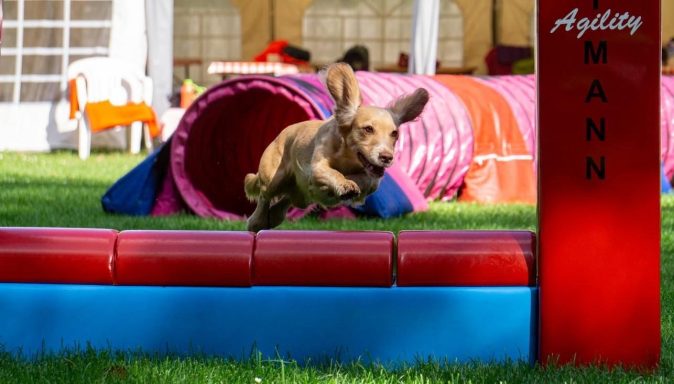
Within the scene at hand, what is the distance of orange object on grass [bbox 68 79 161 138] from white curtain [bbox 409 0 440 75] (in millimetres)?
→ 3054

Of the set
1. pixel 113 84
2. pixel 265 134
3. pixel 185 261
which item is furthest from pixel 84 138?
pixel 185 261

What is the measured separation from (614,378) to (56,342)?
1618mm

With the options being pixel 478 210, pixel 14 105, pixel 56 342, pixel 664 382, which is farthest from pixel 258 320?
pixel 14 105

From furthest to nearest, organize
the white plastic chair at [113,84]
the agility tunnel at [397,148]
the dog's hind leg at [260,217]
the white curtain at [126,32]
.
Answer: the white curtain at [126,32] < the white plastic chair at [113,84] < the agility tunnel at [397,148] < the dog's hind leg at [260,217]

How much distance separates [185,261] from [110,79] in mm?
11077

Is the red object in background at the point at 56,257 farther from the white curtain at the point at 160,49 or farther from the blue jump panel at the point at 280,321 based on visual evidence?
the white curtain at the point at 160,49

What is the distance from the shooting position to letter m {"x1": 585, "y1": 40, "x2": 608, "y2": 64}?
3312mm

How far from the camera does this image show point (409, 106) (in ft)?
14.2

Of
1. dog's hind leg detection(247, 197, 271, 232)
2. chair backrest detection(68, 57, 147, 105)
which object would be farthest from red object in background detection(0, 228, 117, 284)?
chair backrest detection(68, 57, 147, 105)

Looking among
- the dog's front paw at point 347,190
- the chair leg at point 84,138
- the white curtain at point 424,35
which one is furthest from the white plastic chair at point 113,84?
the dog's front paw at point 347,190

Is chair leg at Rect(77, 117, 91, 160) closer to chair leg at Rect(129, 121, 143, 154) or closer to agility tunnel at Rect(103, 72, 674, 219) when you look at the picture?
chair leg at Rect(129, 121, 143, 154)

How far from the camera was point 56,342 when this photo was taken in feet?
11.8

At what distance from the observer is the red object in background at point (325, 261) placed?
11.3 ft

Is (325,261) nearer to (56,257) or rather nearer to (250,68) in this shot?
(56,257)
